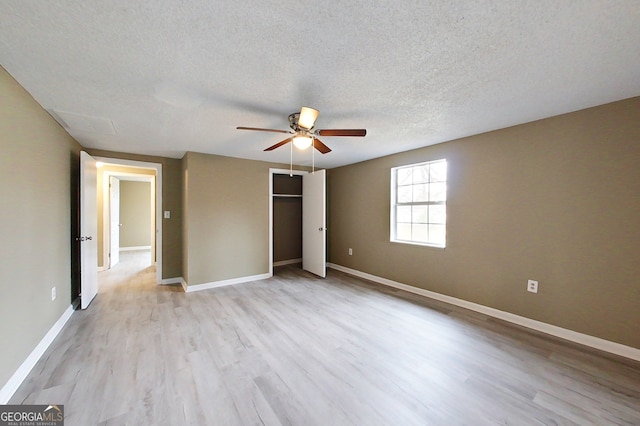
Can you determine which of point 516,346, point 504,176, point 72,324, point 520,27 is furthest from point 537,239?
point 72,324

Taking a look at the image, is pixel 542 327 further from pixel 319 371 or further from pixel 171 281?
pixel 171 281

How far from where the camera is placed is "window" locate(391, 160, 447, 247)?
12.0 feet

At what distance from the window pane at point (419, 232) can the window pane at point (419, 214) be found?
66 millimetres

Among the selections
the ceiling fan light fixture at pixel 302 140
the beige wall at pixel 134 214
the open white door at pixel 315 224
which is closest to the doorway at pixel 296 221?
the open white door at pixel 315 224

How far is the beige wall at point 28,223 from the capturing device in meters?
1.73

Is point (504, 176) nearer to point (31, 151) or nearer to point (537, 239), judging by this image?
point (537, 239)

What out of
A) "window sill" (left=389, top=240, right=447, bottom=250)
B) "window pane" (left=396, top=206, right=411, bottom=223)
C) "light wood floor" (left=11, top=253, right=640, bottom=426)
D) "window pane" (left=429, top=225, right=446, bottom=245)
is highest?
"window pane" (left=396, top=206, right=411, bottom=223)

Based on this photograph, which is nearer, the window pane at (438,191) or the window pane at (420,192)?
the window pane at (438,191)

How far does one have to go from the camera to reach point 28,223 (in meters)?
2.06

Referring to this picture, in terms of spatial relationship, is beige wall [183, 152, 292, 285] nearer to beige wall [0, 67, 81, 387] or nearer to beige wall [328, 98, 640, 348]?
beige wall [0, 67, 81, 387]

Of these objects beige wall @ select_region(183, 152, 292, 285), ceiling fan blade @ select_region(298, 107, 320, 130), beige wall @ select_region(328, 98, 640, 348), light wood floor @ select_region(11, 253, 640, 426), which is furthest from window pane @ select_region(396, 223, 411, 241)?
ceiling fan blade @ select_region(298, 107, 320, 130)

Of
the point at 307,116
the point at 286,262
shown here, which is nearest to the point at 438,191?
the point at 307,116

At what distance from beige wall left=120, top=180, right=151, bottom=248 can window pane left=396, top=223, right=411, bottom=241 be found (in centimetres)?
786

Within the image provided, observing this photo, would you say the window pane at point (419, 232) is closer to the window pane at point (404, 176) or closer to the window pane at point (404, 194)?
the window pane at point (404, 194)
